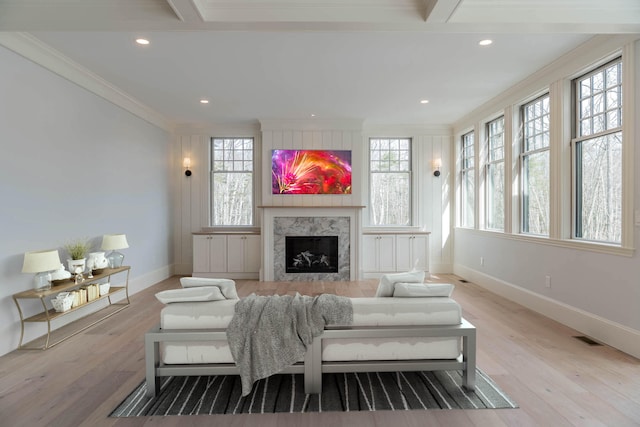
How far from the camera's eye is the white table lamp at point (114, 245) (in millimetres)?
4016

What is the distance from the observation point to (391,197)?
641cm

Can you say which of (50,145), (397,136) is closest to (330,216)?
(397,136)

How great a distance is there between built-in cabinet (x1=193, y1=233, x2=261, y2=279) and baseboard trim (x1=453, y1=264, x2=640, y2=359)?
158 inches

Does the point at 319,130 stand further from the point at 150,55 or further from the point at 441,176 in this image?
the point at 150,55

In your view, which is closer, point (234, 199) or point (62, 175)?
point (62, 175)

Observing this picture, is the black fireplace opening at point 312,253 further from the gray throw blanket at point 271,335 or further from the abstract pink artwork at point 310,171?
the gray throw blanket at point 271,335

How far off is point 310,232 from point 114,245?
299cm

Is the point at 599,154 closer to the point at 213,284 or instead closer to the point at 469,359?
the point at 469,359

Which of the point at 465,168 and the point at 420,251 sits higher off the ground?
the point at 465,168

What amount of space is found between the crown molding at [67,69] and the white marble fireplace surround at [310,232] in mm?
2550

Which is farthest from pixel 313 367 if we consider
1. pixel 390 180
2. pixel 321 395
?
pixel 390 180

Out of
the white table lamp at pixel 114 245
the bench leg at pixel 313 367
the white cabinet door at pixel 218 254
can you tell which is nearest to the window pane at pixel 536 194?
the bench leg at pixel 313 367

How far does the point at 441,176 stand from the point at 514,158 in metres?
1.90

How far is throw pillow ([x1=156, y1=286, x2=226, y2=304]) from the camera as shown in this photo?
7.37 feet
